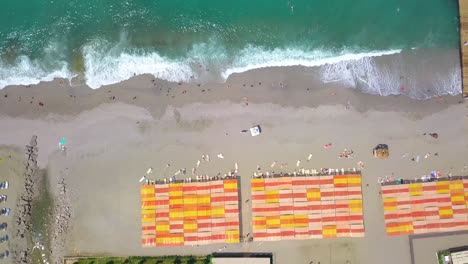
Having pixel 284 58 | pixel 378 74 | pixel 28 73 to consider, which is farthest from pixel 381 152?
pixel 28 73

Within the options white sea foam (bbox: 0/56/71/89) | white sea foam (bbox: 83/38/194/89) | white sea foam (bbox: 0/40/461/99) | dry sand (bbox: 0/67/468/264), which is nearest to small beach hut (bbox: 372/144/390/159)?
dry sand (bbox: 0/67/468/264)

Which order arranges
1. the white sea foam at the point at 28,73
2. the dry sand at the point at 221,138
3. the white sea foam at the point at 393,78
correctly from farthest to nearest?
the white sea foam at the point at 28,73 < the white sea foam at the point at 393,78 < the dry sand at the point at 221,138

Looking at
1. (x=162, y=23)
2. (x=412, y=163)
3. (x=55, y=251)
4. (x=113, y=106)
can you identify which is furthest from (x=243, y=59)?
(x=55, y=251)

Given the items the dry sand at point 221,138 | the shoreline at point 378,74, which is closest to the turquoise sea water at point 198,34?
the shoreline at point 378,74

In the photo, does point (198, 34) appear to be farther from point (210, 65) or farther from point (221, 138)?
point (221, 138)

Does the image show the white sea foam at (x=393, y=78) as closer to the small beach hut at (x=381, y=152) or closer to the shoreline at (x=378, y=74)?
the shoreline at (x=378, y=74)

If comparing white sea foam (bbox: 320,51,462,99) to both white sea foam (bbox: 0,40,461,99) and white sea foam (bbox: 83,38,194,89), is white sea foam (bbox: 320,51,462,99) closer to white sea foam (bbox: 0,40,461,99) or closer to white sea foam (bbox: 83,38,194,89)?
white sea foam (bbox: 0,40,461,99)
